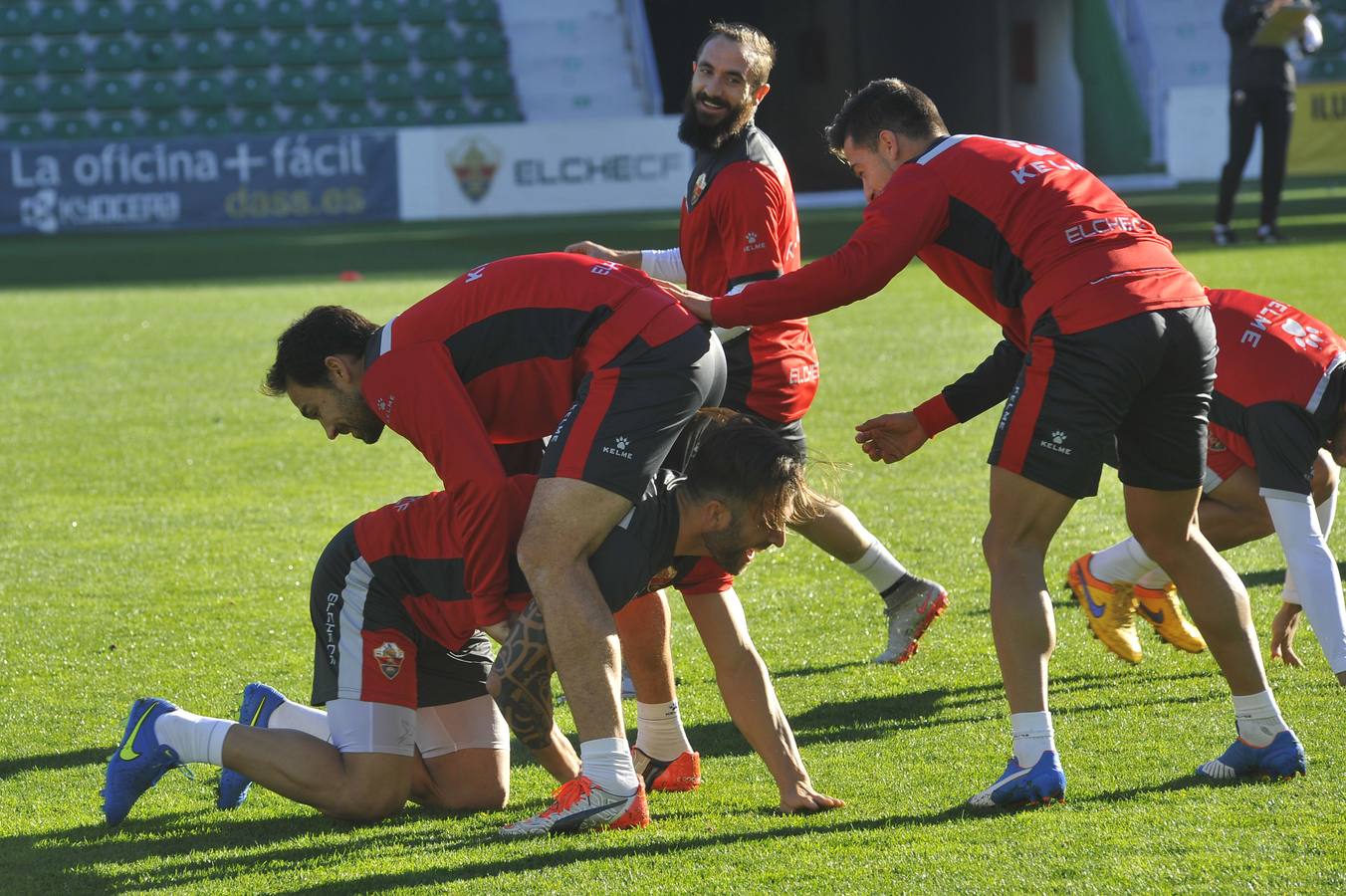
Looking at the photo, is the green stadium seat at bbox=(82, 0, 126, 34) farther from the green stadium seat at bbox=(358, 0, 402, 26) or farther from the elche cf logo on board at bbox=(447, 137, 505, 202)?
the elche cf logo on board at bbox=(447, 137, 505, 202)

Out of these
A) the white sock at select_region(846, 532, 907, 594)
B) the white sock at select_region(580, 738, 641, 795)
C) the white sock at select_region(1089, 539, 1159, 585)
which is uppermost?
the white sock at select_region(580, 738, 641, 795)

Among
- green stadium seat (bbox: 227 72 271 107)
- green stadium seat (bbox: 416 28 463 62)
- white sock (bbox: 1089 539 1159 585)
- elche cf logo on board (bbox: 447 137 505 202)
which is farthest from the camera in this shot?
green stadium seat (bbox: 416 28 463 62)

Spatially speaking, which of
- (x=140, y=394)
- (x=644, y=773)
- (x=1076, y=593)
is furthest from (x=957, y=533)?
(x=140, y=394)

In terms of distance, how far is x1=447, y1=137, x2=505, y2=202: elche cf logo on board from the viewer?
84.9 ft

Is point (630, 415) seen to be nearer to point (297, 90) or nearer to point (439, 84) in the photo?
point (439, 84)

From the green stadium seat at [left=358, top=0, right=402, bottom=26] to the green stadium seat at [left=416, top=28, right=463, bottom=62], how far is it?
662mm

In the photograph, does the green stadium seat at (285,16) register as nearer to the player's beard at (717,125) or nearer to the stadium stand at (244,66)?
the stadium stand at (244,66)

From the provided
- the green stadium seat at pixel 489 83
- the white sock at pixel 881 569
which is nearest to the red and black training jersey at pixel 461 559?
the white sock at pixel 881 569

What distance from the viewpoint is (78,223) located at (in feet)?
84.4

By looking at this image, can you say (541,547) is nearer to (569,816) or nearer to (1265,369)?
(569,816)

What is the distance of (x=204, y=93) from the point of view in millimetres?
29156

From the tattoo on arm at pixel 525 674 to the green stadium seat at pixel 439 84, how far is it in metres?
26.9

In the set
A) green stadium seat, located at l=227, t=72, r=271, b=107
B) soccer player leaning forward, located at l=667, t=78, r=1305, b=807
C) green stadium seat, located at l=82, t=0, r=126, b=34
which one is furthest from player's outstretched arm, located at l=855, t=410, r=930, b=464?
green stadium seat, located at l=82, t=0, r=126, b=34

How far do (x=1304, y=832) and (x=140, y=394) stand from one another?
9.11m
